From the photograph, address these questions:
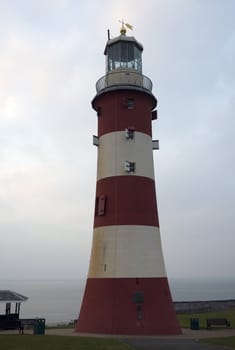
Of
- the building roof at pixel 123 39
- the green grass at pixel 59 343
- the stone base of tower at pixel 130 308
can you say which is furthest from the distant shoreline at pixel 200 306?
the building roof at pixel 123 39

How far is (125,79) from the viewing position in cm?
1877

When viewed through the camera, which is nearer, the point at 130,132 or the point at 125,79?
the point at 130,132

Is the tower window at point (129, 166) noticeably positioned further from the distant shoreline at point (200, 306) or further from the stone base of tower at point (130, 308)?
the distant shoreline at point (200, 306)

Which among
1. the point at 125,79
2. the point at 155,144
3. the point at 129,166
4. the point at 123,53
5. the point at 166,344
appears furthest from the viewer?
the point at 155,144

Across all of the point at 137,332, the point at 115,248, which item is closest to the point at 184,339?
the point at 137,332

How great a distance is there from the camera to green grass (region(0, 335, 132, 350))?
12664 millimetres

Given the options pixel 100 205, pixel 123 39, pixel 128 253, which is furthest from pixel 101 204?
pixel 123 39

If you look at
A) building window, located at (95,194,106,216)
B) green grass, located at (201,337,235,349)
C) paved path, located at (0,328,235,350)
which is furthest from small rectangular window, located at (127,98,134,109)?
green grass, located at (201,337,235,349)

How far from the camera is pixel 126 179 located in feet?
58.1

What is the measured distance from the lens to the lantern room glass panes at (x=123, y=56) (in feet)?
62.8

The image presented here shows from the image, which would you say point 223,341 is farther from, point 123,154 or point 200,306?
point 200,306

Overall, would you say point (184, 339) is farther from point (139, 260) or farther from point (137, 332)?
point (139, 260)

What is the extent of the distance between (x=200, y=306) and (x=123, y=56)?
18792 mm

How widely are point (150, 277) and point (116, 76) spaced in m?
8.98
